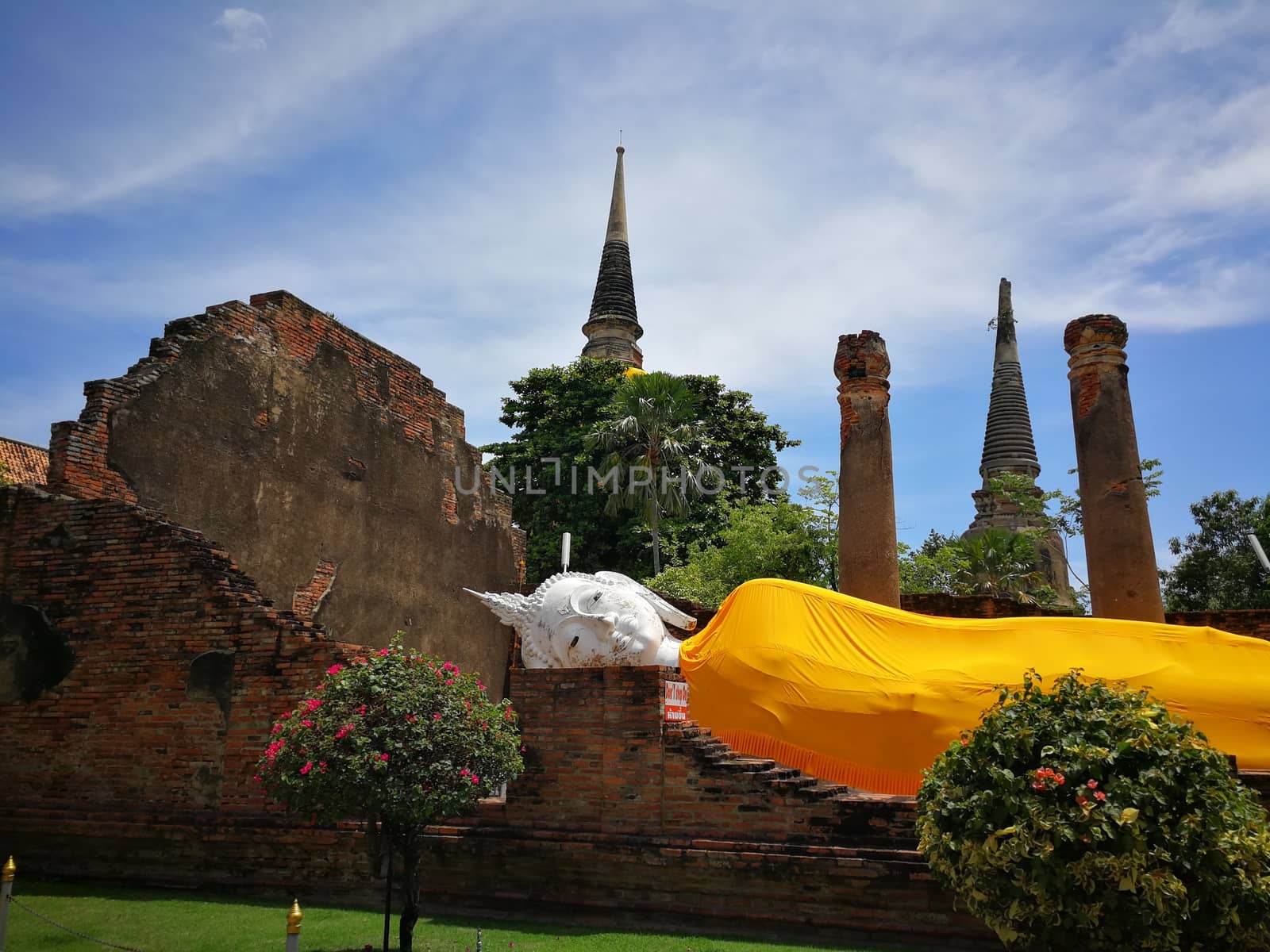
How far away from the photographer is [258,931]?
22.3ft

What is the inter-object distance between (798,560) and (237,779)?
13107 millimetres

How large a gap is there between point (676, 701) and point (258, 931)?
336 centimetres

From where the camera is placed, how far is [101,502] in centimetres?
929

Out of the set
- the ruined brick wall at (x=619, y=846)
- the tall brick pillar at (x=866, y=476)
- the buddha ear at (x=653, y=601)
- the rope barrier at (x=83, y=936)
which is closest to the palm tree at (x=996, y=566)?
the tall brick pillar at (x=866, y=476)

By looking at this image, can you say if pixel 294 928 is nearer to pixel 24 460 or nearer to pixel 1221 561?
pixel 24 460

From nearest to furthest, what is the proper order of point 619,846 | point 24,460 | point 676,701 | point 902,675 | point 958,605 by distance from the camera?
1. point 619,846
2. point 902,675
3. point 676,701
4. point 958,605
5. point 24,460

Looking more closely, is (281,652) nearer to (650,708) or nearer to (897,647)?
(650,708)

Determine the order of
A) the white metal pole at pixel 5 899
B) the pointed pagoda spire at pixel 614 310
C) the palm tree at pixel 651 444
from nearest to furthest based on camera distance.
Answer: the white metal pole at pixel 5 899 → the palm tree at pixel 651 444 → the pointed pagoda spire at pixel 614 310

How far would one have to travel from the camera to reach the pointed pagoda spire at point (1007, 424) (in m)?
30.2

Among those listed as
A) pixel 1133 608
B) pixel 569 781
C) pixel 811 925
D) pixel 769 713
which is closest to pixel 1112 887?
pixel 811 925

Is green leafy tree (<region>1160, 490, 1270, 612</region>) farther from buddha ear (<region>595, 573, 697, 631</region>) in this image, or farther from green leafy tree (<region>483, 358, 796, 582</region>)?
buddha ear (<region>595, 573, 697, 631</region>)

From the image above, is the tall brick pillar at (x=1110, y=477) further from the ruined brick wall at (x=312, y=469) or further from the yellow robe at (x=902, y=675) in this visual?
the ruined brick wall at (x=312, y=469)

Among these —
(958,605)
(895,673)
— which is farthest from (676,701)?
(958,605)

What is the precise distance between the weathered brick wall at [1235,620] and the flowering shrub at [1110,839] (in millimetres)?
8123
